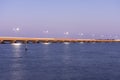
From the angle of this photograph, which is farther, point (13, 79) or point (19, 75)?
point (19, 75)

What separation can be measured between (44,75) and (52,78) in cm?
262

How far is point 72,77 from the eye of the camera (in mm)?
41000

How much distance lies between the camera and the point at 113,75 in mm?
42875

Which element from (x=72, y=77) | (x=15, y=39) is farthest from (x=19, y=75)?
(x=15, y=39)

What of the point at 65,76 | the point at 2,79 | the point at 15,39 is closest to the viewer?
the point at 2,79

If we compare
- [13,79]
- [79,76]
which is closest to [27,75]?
[13,79]

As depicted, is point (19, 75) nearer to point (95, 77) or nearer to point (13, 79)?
point (13, 79)

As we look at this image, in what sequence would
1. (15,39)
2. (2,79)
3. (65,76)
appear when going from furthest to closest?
(15,39)
(65,76)
(2,79)

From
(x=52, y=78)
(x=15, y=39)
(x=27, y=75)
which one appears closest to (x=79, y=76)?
(x=52, y=78)

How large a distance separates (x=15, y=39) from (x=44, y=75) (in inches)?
6055

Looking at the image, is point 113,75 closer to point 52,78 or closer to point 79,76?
point 79,76

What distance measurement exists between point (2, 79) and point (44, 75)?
6.04 m

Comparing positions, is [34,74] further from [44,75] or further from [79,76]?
[79,76]

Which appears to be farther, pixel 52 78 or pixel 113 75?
pixel 113 75
